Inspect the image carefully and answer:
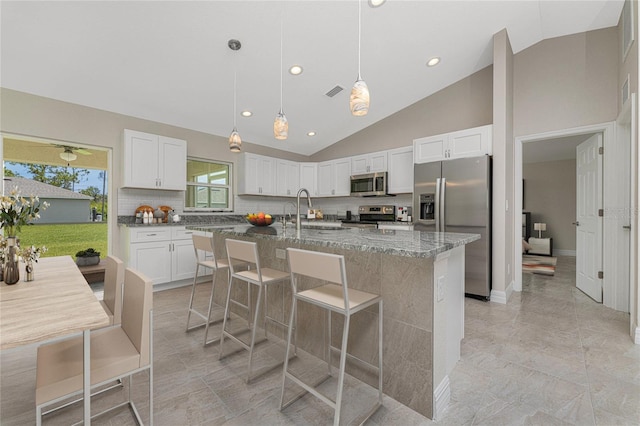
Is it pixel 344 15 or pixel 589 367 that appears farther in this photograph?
pixel 344 15

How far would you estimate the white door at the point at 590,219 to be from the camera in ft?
11.0

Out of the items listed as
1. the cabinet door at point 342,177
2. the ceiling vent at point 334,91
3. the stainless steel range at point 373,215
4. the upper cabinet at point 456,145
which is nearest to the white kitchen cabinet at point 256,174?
the cabinet door at point 342,177

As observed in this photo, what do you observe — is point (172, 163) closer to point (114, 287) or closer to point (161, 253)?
point (161, 253)

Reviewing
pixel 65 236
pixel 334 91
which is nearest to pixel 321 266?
pixel 334 91

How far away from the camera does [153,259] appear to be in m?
3.91

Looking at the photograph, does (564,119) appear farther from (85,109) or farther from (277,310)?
(85,109)

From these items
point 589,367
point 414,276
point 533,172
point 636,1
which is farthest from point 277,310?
point 533,172

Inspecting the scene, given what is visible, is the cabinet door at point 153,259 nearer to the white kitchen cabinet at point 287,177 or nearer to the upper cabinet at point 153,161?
the upper cabinet at point 153,161

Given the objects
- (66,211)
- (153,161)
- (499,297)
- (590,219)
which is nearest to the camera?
(499,297)

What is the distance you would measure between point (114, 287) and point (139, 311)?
633 mm

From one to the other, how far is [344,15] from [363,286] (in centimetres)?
288

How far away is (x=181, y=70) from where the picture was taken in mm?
3463

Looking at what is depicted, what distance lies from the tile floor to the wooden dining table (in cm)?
77

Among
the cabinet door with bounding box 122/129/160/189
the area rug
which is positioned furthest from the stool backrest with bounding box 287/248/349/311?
the area rug
